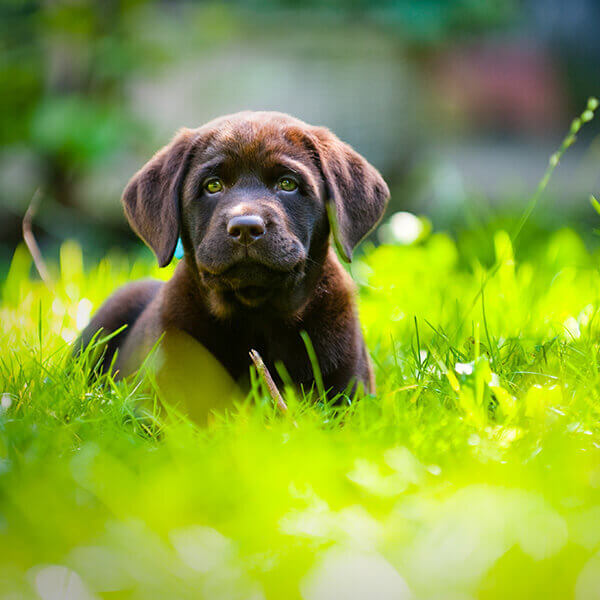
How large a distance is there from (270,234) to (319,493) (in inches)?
44.2

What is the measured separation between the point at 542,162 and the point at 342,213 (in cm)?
577

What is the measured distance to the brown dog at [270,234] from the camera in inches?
105

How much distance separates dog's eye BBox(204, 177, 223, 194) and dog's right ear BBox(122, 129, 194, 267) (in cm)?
13

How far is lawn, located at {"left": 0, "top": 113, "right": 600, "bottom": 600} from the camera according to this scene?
144 centimetres

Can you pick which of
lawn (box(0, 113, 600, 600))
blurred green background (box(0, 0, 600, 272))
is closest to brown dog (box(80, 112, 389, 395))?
lawn (box(0, 113, 600, 600))

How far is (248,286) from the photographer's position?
275 centimetres

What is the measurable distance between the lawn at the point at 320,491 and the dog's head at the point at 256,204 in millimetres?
480

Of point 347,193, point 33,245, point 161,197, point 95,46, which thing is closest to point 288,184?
point 347,193

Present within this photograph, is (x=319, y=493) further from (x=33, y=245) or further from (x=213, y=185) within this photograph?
(x=33, y=245)

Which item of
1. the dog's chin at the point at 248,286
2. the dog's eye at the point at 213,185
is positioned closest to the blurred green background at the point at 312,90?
the dog's eye at the point at 213,185

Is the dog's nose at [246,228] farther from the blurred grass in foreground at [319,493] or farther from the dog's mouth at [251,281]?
the blurred grass in foreground at [319,493]

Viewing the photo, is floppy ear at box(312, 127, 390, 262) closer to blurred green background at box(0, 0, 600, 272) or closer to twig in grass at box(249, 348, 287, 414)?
twig in grass at box(249, 348, 287, 414)

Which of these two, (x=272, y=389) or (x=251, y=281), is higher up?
(x=251, y=281)

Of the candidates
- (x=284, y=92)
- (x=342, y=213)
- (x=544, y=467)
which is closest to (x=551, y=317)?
(x=342, y=213)
